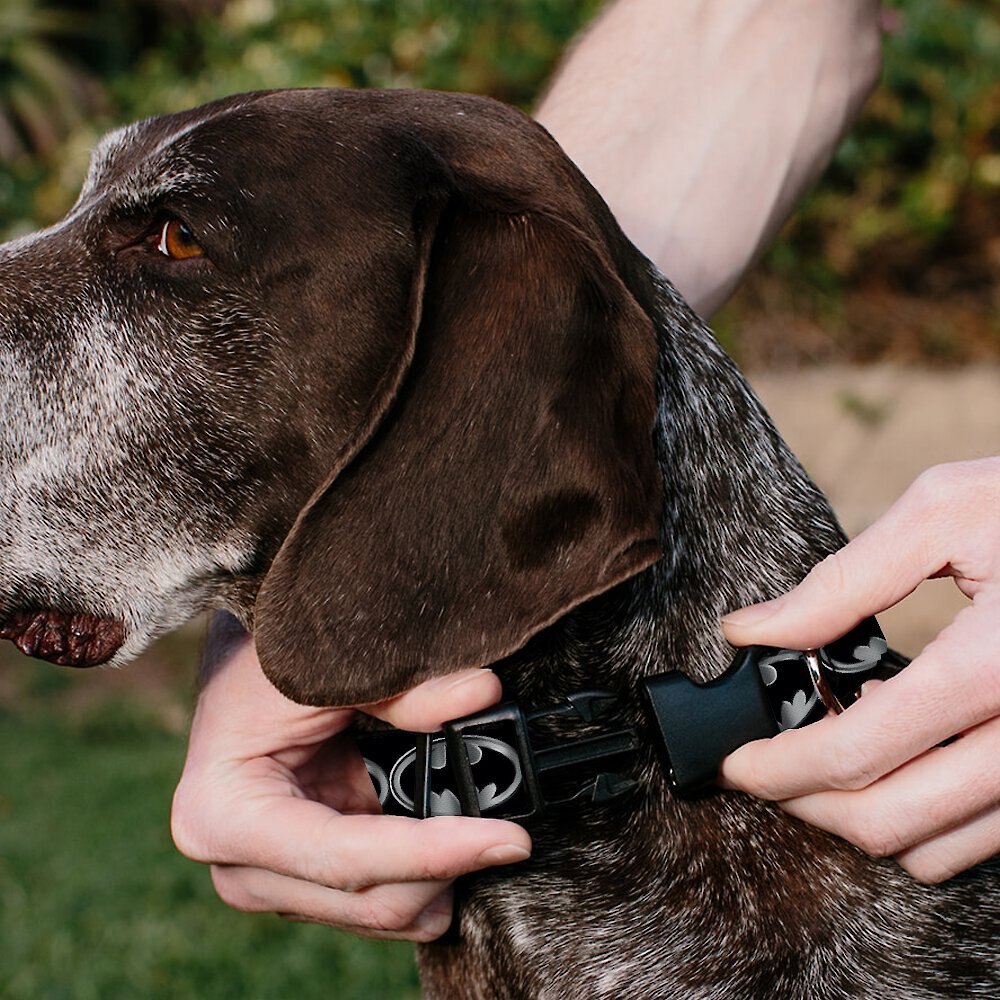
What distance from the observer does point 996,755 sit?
2.10m

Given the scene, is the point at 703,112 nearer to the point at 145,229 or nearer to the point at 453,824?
the point at 145,229

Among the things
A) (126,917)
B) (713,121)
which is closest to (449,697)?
(713,121)

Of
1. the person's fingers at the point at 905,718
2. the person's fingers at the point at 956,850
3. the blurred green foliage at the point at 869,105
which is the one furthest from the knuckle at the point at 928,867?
the blurred green foliage at the point at 869,105

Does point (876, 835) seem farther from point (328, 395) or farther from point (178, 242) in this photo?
point (178, 242)

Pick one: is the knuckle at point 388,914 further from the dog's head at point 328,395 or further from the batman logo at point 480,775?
the dog's head at point 328,395

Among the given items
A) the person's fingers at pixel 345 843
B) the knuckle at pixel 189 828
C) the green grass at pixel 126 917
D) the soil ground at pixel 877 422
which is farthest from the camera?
the soil ground at pixel 877 422

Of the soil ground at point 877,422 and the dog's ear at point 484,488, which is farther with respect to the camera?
the soil ground at point 877,422


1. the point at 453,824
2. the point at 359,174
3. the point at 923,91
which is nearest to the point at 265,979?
the point at 453,824

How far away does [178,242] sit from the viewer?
2.37 m

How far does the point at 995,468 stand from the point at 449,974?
1.25 metres

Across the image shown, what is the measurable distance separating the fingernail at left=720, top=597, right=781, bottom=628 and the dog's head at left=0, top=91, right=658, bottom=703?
208 mm

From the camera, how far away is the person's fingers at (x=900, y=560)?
2.10 m

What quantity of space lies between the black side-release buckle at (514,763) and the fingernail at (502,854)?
2.1 inches

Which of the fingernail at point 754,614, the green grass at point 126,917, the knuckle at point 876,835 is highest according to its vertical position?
the fingernail at point 754,614
